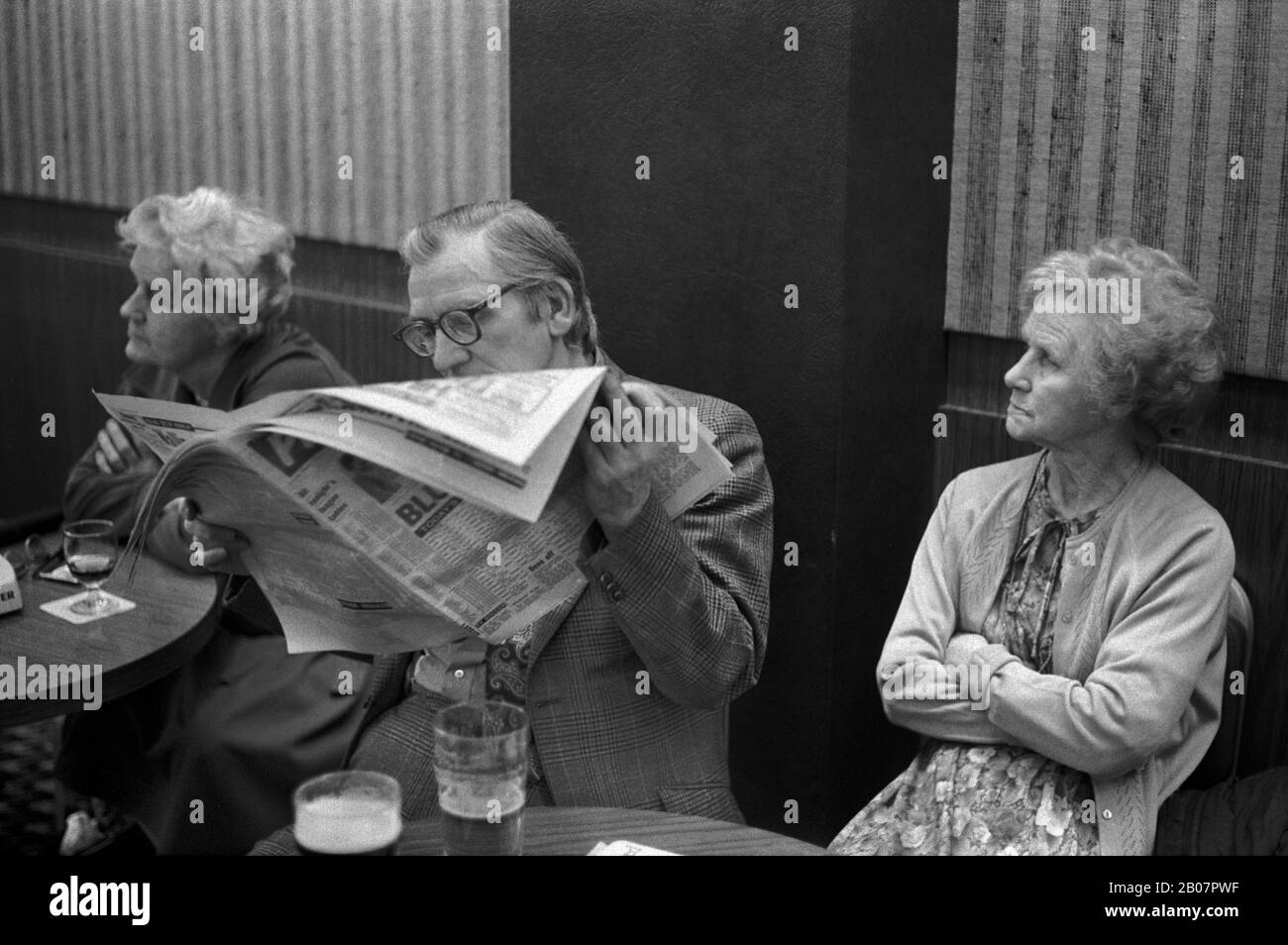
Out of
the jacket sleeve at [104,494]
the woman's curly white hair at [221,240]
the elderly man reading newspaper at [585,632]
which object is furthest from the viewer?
the woman's curly white hair at [221,240]

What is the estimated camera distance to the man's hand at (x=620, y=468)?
1.63 m

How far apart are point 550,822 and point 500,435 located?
1.80ft

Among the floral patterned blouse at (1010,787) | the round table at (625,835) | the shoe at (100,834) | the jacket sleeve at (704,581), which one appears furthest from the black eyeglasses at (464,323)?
the shoe at (100,834)

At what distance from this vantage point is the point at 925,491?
9.62ft

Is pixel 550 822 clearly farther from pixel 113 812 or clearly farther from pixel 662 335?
pixel 113 812

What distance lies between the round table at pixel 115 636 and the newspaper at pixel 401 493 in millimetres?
721

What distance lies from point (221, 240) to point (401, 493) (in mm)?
2002

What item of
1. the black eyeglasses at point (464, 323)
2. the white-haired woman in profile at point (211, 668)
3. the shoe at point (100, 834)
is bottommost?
the shoe at point (100, 834)

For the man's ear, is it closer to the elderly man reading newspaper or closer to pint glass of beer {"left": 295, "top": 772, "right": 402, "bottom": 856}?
the elderly man reading newspaper

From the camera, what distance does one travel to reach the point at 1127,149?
101 inches

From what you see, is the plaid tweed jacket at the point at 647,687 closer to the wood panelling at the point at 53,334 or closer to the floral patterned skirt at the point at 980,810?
the floral patterned skirt at the point at 980,810

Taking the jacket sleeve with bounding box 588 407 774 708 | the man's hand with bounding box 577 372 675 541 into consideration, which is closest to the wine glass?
the jacket sleeve with bounding box 588 407 774 708

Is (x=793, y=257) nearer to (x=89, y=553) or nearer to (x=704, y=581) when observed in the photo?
(x=704, y=581)

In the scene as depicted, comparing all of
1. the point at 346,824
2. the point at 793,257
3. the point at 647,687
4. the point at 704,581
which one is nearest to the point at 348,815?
the point at 346,824
